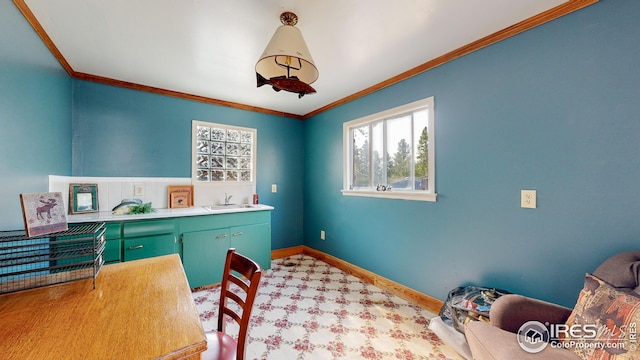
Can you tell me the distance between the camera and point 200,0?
1.55m

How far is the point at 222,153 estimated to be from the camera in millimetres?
3459

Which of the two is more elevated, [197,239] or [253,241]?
[197,239]

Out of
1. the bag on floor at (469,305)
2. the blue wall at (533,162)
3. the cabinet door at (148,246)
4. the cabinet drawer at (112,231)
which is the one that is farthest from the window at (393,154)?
the cabinet drawer at (112,231)

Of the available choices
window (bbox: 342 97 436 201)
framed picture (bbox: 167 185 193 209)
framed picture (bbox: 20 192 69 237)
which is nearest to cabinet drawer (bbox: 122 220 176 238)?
framed picture (bbox: 167 185 193 209)

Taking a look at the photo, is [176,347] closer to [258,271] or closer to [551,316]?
[258,271]

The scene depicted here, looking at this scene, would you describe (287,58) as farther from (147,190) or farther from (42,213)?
(147,190)

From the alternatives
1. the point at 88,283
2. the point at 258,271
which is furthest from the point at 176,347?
the point at 88,283

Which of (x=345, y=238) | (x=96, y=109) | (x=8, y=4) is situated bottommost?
(x=345, y=238)

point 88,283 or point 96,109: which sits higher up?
point 96,109

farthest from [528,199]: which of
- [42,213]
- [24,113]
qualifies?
[24,113]

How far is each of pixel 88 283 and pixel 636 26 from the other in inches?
121

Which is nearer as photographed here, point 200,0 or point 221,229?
point 200,0

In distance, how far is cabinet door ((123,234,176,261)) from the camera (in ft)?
7.77

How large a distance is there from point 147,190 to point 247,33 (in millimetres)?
2194
